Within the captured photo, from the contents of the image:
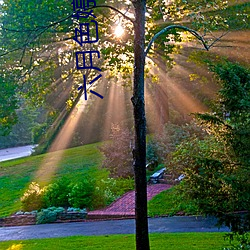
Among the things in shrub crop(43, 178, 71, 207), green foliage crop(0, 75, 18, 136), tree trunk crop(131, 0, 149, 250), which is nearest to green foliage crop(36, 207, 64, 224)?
shrub crop(43, 178, 71, 207)

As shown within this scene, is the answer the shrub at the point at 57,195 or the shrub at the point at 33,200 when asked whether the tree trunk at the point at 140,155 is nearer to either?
the shrub at the point at 57,195

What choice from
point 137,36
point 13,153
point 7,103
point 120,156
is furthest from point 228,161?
point 13,153

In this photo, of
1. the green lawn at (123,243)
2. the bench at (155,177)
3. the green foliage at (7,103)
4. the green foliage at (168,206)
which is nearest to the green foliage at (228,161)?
the green lawn at (123,243)

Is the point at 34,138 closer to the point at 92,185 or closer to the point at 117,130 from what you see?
the point at 117,130

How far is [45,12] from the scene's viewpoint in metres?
14.4

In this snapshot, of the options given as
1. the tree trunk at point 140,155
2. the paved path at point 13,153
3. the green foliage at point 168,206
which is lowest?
the paved path at point 13,153

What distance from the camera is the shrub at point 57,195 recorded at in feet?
39.0

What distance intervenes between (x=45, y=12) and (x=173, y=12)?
235 inches

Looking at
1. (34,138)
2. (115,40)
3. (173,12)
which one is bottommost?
(34,138)

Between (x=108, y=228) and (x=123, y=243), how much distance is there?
194 centimetres

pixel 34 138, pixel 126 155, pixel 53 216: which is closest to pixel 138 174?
pixel 53 216

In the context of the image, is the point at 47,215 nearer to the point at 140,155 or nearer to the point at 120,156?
the point at 120,156

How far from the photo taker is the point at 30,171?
2094 centimetres

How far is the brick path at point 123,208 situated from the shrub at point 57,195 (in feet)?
4.61
